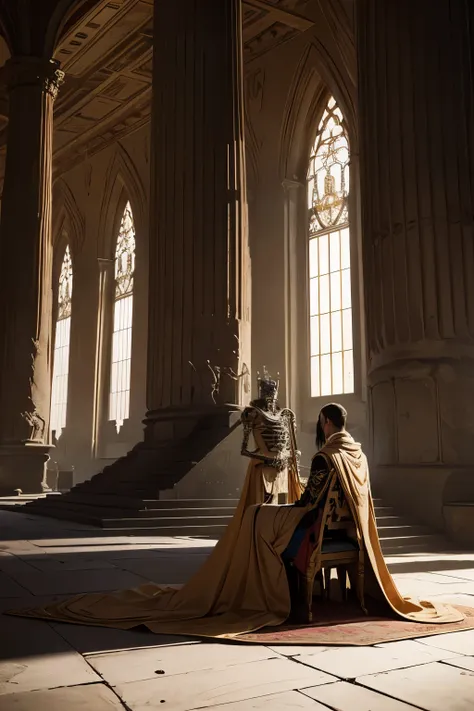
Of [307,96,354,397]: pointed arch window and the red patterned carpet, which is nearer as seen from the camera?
the red patterned carpet

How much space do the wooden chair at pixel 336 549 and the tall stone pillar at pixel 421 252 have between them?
418cm

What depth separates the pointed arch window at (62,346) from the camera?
87.4 feet

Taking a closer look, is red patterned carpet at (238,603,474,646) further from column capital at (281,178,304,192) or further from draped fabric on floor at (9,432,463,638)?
column capital at (281,178,304,192)

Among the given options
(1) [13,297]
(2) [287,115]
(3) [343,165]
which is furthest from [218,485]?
(2) [287,115]

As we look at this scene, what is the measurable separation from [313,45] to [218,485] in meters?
11.6

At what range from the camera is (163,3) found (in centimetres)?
1222

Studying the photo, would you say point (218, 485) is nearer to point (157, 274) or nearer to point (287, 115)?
point (157, 274)

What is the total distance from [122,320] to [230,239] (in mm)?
13405

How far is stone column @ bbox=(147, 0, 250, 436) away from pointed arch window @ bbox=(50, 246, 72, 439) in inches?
621

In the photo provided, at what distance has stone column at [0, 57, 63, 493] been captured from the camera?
15.0 m

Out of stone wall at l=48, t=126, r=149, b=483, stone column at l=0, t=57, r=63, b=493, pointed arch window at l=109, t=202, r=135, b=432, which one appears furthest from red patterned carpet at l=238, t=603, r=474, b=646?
pointed arch window at l=109, t=202, r=135, b=432

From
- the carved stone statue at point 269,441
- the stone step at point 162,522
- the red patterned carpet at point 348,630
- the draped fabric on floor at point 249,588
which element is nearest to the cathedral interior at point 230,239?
the stone step at point 162,522

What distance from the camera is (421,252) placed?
8.73 meters

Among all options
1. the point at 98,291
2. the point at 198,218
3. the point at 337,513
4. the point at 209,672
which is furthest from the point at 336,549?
the point at 98,291
